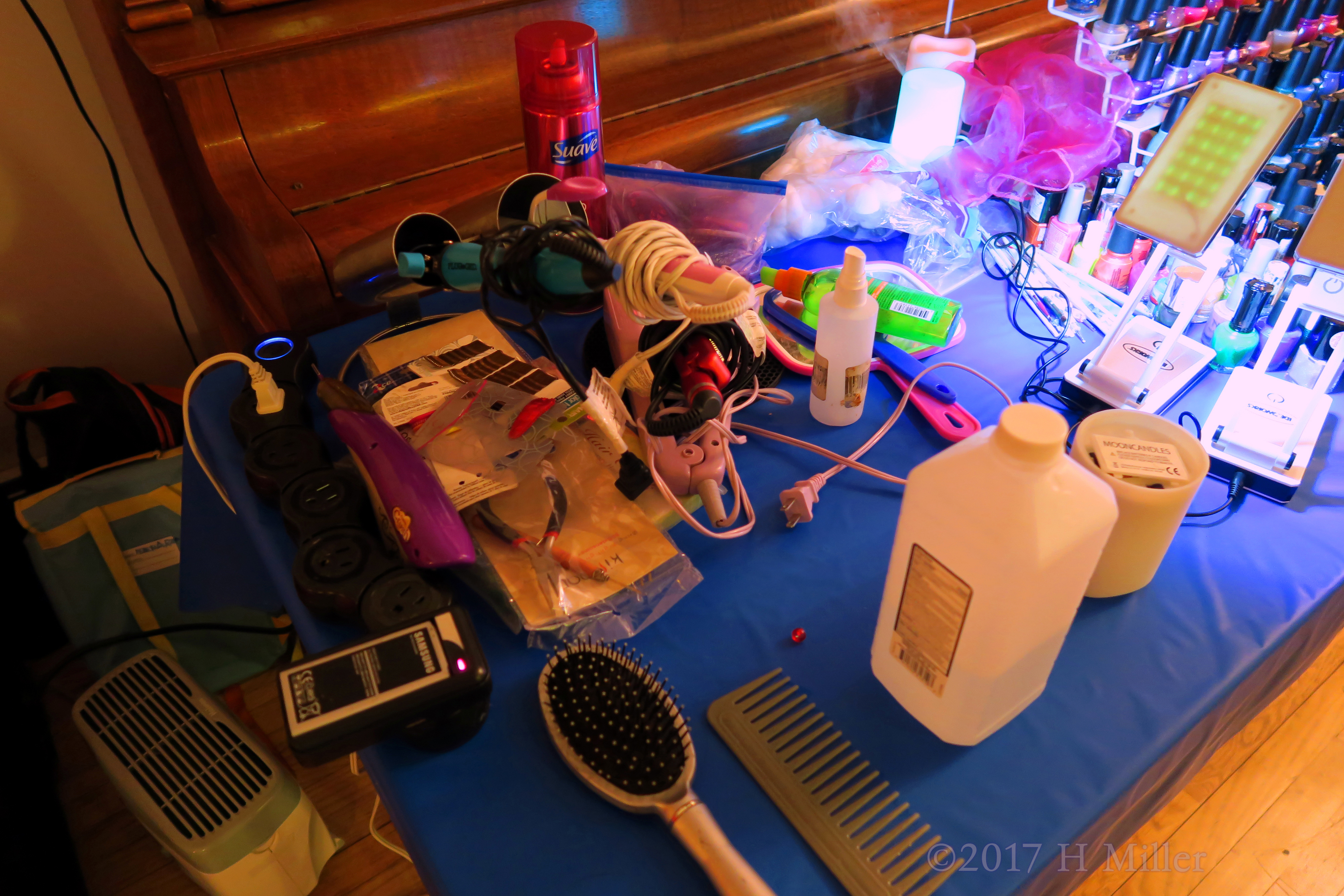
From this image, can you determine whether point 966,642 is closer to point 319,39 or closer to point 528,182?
point 528,182

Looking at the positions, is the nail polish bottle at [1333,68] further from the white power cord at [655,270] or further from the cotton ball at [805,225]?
the white power cord at [655,270]

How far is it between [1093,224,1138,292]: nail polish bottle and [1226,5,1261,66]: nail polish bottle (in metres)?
0.42

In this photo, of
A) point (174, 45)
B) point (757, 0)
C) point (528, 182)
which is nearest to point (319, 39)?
point (174, 45)

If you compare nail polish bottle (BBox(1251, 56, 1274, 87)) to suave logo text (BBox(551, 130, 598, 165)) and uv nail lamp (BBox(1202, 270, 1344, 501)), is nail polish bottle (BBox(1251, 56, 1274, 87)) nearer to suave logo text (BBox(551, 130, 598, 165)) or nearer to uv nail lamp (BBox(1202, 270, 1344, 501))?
uv nail lamp (BBox(1202, 270, 1344, 501))

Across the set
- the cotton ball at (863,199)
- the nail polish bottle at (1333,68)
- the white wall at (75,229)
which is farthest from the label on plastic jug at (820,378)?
the white wall at (75,229)

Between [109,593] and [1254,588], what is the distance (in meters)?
1.55

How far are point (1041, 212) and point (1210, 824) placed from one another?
2.88 ft

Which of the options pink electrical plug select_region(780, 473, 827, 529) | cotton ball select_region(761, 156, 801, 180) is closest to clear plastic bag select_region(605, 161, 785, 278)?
cotton ball select_region(761, 156, 801, 180)

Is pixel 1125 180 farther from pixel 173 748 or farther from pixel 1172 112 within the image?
pixel 173 748

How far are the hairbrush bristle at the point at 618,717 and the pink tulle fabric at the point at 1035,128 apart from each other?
2.95 feet

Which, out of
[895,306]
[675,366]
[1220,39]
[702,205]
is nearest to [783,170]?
[702,205]

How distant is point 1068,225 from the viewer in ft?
3.52

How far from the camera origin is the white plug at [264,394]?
83 centimetres

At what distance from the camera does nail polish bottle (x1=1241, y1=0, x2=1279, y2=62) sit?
119cm
